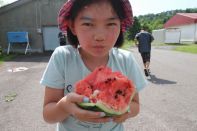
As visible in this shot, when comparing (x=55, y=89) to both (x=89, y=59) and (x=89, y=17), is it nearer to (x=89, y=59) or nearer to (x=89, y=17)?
(x=89, y=59)

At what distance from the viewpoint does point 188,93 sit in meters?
8.00

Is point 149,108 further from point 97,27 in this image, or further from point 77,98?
point 77,98

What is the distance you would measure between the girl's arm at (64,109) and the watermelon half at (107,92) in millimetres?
33

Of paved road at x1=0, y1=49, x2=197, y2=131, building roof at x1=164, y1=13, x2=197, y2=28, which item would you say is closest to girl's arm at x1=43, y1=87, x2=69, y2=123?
paved road at x1=0, y1=49, x2=197, y2=131

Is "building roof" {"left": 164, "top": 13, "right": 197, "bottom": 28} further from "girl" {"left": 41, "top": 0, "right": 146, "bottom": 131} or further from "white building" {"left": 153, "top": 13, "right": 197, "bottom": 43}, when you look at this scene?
"girl" {"left": 41, "top": 0, "right": 146, "bottom": 131}

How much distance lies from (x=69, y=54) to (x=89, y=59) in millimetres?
143

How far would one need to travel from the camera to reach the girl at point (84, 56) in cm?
185

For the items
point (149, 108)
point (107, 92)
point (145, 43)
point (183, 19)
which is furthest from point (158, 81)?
point (183, 19)

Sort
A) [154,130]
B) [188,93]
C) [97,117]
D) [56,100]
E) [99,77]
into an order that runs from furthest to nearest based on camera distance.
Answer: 1. [188,93]
2. [154,130]
3. [56,100]
4. [99,77]
5. [97,117]

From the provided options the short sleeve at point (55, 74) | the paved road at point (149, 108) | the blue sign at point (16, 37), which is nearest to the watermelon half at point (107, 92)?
the short sleeve at point (55, 74)

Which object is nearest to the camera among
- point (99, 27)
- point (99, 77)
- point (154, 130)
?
point (99, 77)

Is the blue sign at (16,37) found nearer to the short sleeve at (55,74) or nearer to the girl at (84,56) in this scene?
the girl at (84,56)

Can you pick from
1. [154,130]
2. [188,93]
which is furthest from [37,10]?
[154,130]

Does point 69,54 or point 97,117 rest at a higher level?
point 69,54
